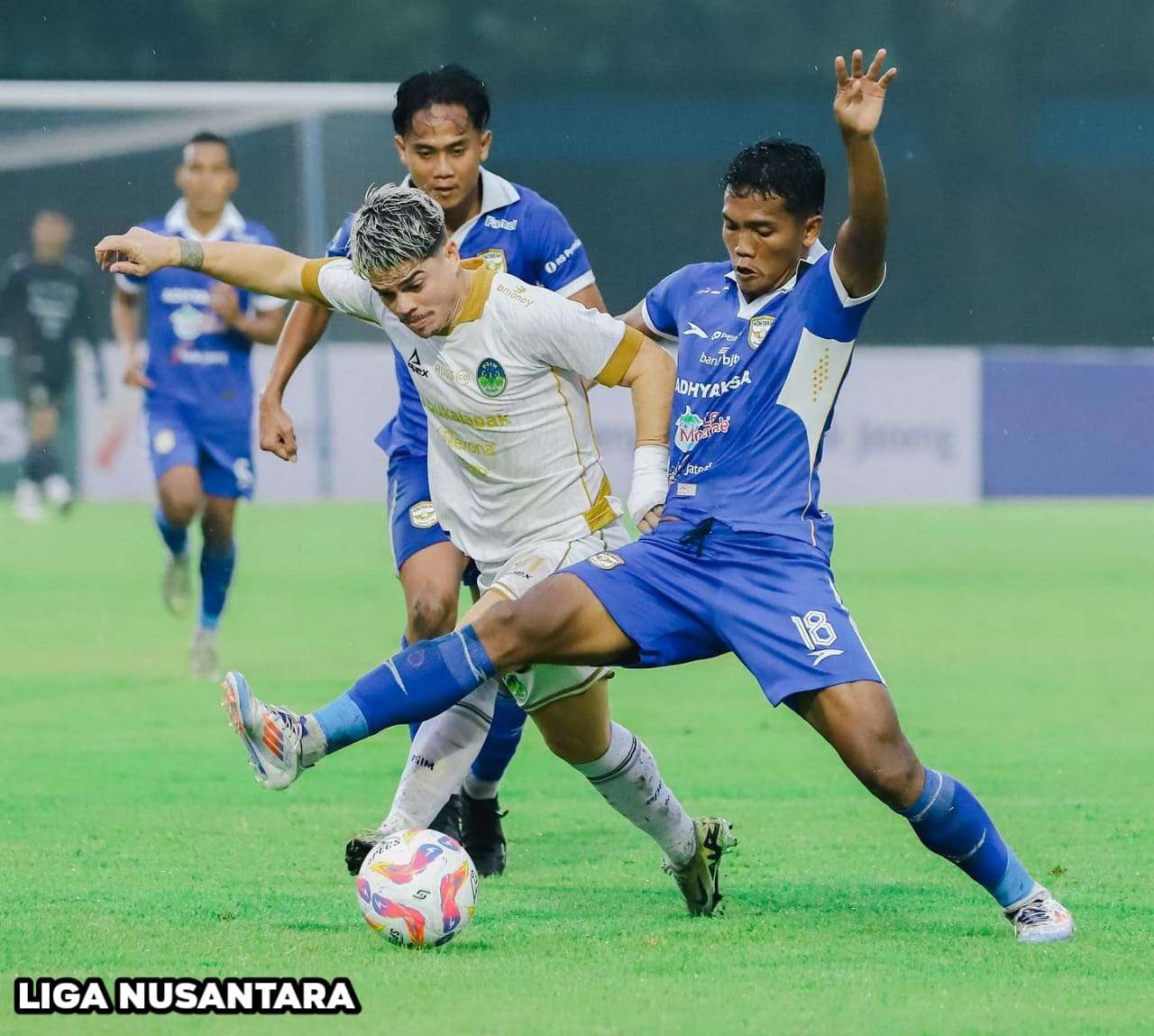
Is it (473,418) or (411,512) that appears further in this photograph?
(411,512)

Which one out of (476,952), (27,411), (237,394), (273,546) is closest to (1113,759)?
(476,952)

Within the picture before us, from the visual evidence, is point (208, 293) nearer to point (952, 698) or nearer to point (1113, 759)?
point (952, 698)

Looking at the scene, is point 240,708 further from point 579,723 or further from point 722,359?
point 722,359

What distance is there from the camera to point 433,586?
5898 mm

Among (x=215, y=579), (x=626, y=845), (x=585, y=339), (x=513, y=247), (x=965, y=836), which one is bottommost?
(x=626, y=845)

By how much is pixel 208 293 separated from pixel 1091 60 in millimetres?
18119

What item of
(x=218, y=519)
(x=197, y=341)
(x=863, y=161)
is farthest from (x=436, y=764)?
(x=197, y=341)

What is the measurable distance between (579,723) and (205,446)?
5.56 metres

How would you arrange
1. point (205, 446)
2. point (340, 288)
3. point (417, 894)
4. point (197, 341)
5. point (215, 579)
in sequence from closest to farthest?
1. point (417, 894)
2. point (340, 288)
3. point (215, 579)
4. point (205, 446)
5. point (197, 341)

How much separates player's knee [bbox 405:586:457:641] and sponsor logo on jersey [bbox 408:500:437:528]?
0.23 meters

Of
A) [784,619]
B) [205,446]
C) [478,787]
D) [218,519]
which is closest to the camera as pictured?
[784,619]

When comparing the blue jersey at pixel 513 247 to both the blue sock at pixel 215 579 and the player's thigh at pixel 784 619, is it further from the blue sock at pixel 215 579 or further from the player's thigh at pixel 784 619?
the blue sock at pixel 215 579

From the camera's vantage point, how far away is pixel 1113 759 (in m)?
7.69

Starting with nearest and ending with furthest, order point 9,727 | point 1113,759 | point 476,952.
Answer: point 476,952, point 1113,759, point 9,727
